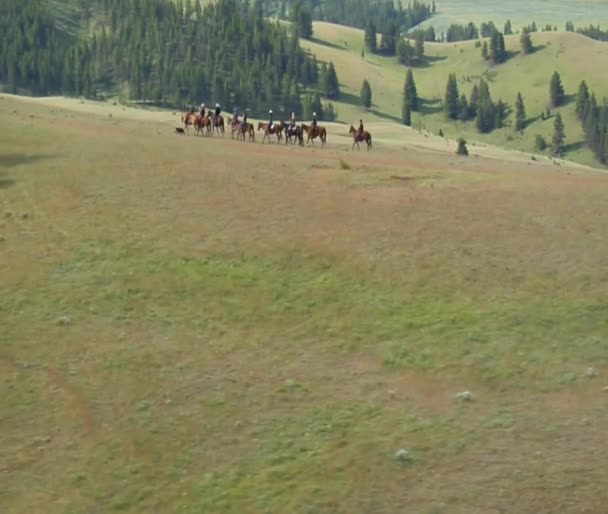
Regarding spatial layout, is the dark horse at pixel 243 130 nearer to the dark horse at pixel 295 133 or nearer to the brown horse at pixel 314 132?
the dark horse at pixel 295 133

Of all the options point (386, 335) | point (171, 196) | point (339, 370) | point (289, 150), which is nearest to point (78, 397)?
point (339, 370)

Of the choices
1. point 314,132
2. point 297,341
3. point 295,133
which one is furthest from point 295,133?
point 297,341

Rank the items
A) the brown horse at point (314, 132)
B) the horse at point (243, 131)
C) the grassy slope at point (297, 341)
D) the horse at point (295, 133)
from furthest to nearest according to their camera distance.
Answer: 1. the brown horse at point (314, 132)
2. the horse at point (295, 133)
3. the horse at point (243, 131)
4. the grassy slope at point (297, 341)

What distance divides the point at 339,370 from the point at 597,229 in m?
13.6

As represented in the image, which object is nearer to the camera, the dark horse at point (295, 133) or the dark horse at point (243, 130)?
the dark horse at point (243, 130)

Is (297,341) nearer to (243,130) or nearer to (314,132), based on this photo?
(243,130)

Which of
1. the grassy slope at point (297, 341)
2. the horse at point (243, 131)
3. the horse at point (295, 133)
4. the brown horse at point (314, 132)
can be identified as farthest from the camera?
the brown horse at point (314, 132)

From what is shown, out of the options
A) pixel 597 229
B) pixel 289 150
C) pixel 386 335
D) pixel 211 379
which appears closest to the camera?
pixel 211 379

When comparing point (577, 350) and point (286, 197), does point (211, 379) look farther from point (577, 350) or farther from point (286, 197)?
point (286, 197)

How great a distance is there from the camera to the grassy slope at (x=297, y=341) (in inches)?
918

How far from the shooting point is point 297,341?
97.0 feet

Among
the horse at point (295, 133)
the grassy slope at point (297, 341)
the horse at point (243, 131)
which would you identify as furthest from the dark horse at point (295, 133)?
the grassy slope at point (297, 341)

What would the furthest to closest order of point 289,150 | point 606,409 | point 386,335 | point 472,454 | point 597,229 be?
point 289,150
point 597,229
point 386,335
point 606,409
point 472,454

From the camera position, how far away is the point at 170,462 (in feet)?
79.4
